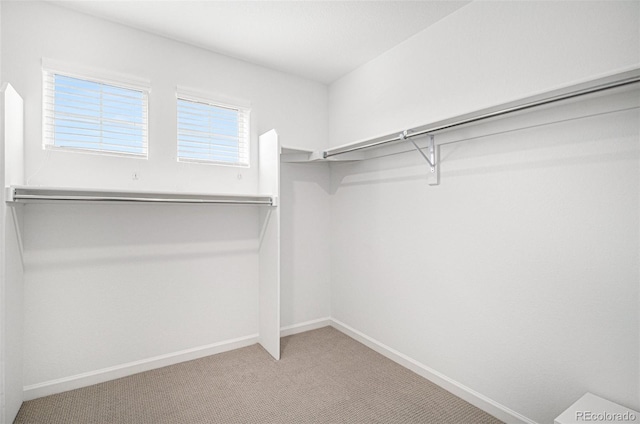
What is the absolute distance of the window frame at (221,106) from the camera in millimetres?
2760

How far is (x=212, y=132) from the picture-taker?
2930 millimetres

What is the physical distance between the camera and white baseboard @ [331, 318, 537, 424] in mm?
1988

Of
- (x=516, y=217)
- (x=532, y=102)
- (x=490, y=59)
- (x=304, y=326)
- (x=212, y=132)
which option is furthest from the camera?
(x=304, y=326)

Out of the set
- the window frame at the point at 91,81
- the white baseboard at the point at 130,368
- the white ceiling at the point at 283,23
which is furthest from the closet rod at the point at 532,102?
the white baseboard at the point at 130,368

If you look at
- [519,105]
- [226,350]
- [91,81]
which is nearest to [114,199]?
[91,81]

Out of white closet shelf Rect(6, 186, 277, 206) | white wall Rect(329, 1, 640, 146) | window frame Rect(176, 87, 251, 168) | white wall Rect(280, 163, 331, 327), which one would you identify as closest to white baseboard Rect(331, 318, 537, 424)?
white wall Rect(280, 163, 331, 327)

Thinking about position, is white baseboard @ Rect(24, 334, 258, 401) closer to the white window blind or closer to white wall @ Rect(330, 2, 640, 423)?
white wall @ Rect(330, 2, 640, 423)

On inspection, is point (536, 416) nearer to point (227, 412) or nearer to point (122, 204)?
point (227, 412)

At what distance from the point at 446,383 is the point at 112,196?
279 centimetres

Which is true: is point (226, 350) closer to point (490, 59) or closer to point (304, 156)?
point (304, 156)

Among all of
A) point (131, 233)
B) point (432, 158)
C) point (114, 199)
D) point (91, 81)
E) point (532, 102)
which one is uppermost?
point (91, 81)

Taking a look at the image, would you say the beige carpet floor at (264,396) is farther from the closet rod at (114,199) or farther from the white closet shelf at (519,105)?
the white closet shelf at (519,105)

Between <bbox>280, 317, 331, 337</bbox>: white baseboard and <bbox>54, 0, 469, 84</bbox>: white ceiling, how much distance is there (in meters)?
2.76

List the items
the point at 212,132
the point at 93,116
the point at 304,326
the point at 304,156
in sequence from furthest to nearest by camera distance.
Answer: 1. the point at 304,326
2. the point at 304,156
3. the point at 212,132
4. the point at 93,116
